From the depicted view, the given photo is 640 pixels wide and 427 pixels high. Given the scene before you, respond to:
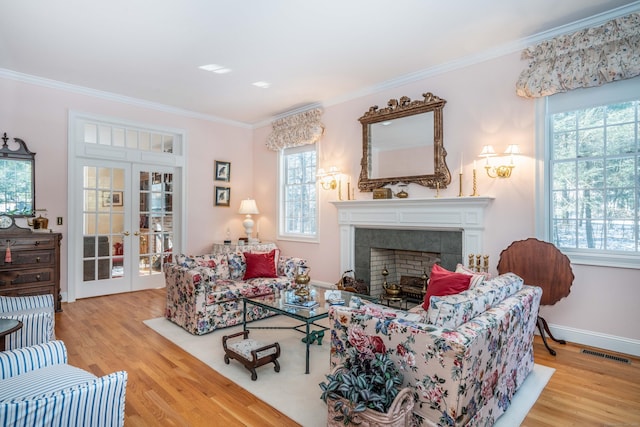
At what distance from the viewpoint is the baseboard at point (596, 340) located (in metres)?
3.15

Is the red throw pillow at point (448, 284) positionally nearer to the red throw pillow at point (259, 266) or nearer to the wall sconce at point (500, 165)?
the wall sconce at point (500, 165)

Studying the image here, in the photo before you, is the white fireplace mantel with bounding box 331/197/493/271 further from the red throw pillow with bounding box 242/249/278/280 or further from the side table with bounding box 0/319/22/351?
the side table with bounding box 0/319/22/351

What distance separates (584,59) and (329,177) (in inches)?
128

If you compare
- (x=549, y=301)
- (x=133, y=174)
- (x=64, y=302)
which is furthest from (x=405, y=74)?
(x=64, y=302)

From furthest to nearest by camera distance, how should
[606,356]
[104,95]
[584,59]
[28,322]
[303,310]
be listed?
[104,95] < [584,59] < [606,356] < [303,310] < [28,322]

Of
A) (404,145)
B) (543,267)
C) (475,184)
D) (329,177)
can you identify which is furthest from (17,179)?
(543,267)

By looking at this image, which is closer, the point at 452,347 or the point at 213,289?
the point at 452,347

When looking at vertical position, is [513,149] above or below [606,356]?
above

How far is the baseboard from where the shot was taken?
3146mm

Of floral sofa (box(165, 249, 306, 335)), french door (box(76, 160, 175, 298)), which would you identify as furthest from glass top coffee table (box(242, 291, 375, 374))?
french door (box(76, 160, 175, 298))

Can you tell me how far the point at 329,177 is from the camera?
18.0 ft

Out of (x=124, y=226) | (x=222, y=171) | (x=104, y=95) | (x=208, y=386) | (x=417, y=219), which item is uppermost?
(x=104, y=95)

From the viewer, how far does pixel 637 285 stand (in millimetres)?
3115

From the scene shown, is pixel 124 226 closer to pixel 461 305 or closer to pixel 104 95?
pixel 104 95
